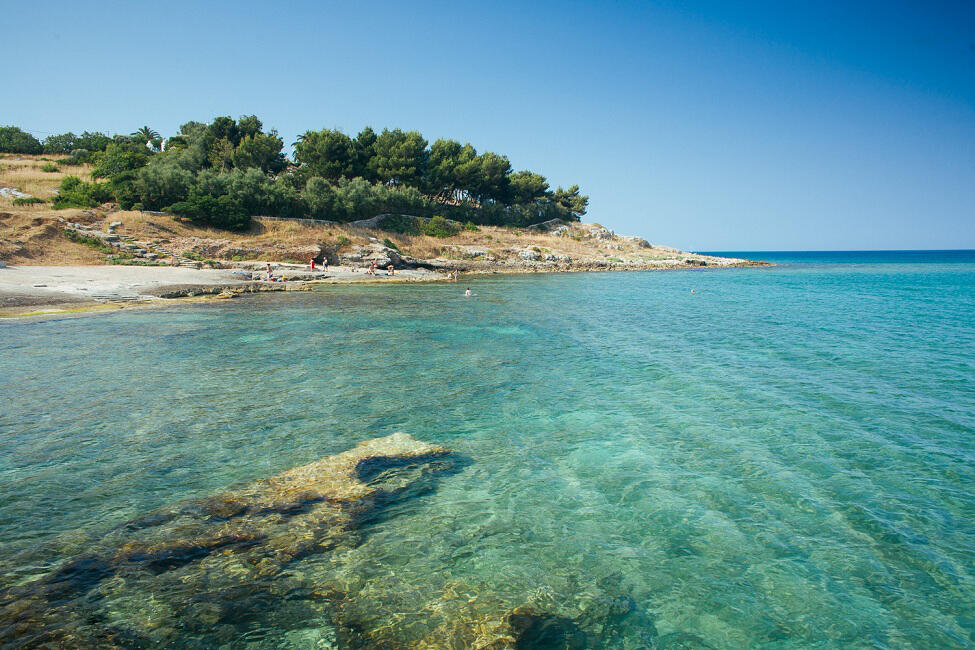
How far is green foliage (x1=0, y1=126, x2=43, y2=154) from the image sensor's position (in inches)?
2945

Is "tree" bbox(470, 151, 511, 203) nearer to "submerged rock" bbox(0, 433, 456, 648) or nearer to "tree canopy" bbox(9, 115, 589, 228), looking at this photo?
"tree canopy" bbox(9, 115, 589, 228)

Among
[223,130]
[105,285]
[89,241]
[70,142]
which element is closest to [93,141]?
[70,142]

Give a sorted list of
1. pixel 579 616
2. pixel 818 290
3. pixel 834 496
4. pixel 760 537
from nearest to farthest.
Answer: pixel 579 616 < pixel 760 537 < pixel 834 496 < pixel 818 290

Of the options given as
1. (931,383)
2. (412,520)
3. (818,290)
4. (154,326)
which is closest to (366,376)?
(412,520)

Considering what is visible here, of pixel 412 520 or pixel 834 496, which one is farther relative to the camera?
pixel 834 496

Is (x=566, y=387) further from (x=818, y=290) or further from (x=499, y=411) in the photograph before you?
(x=818, y=290)

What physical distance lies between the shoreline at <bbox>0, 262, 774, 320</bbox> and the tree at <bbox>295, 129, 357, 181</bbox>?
31.5 metres

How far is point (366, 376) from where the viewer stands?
1406 centimetres

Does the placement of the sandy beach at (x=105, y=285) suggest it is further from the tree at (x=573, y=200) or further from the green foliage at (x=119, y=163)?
the tree at (x=573, y=200)

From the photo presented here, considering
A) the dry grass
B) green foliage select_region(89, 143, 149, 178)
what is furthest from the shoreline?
green foliage select_region(89, 143, 149, 178)

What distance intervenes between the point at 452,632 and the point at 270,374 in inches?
446

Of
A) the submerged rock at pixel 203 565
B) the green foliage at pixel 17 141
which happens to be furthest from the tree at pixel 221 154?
the submerged rock at pixel 203 565

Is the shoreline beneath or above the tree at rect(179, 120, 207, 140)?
beneath

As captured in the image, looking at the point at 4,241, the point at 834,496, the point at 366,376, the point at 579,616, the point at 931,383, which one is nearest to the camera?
the point at 579,616
